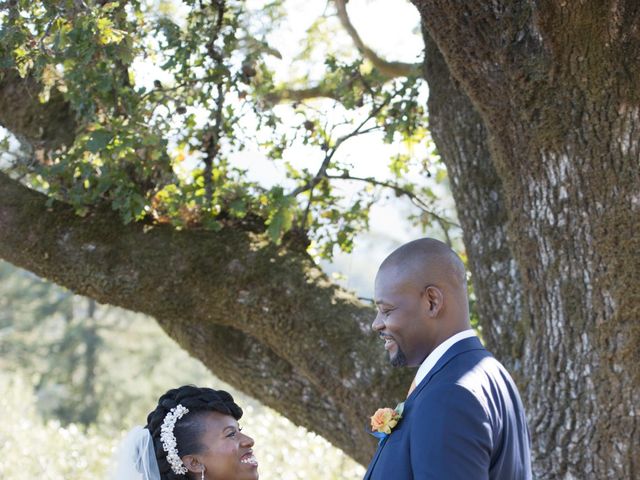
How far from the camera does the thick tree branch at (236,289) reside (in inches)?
247

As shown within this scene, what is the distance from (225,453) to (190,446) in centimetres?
15

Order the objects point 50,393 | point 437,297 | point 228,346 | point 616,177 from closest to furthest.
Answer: point 437,297 → point 616,177 → point 228,346 → point 50,393

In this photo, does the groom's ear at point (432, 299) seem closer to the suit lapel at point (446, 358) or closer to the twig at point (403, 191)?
the suit lapel at point (446, 358)

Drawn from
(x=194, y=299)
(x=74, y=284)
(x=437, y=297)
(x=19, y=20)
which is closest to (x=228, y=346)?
(x=194, y=299)

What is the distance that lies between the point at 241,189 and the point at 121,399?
94.9ft

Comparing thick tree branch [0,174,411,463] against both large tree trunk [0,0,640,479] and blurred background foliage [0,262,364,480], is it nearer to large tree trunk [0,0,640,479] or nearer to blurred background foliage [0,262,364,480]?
large tree trunk [0,0,640,479]

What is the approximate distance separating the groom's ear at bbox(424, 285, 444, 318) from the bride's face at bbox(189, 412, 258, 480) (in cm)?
152

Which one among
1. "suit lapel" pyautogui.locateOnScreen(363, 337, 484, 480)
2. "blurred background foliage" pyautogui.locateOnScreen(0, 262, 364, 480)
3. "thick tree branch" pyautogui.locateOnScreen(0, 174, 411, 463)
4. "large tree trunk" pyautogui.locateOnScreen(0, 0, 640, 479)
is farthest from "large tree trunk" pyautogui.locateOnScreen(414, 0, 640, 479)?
"blurred background foliage" pyautogui.locateOnScreen(0, 262, 364, 480)

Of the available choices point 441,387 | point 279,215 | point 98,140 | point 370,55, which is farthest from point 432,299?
point 370,55

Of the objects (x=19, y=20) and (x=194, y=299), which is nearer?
(x=19, y=20)

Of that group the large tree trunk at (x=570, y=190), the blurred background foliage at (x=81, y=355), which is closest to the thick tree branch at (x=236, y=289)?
the large tree trunk at (x=570, y=190)

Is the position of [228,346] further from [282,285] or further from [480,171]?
[480,171]

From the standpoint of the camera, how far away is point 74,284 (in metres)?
6.62

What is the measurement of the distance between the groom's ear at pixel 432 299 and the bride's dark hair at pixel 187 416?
1554 millimetres
